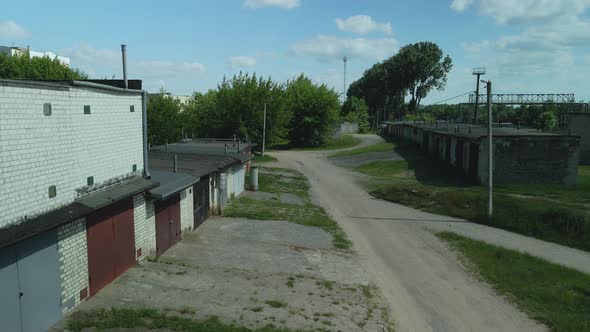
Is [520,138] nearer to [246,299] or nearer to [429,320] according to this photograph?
[429,320]

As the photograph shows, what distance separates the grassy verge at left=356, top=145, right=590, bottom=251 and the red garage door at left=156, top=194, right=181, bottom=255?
16.2 m

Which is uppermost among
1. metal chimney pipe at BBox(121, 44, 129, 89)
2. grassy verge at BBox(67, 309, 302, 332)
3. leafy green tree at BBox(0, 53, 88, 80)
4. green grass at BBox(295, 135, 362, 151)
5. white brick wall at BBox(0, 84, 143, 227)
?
leafy green tree at BBox(0, 53, 88, 80)

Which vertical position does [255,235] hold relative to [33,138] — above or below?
below

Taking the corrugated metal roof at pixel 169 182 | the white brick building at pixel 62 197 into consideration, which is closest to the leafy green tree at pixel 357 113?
the corrugated metal roof at pixel 169 182

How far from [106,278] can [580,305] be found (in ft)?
44.9

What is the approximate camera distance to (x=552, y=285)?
15.9m

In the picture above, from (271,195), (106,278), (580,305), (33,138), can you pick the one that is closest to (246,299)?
(106,278)

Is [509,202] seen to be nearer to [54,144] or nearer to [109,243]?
[109,243]

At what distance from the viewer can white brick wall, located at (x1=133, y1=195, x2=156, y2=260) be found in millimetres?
14211

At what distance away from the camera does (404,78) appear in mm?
101125

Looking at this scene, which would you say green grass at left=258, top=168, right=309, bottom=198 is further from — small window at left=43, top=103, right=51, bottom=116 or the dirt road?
small window at left=43, top=103, right=51, bottom=116

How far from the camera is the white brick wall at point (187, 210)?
18586 mm

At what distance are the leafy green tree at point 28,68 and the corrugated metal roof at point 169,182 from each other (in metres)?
26.2

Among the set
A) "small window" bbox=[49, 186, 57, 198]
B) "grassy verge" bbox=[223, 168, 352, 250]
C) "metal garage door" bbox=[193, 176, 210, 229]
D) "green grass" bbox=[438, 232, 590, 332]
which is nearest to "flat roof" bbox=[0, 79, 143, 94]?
"small window" bbox=[49, 186, 57, 198]
